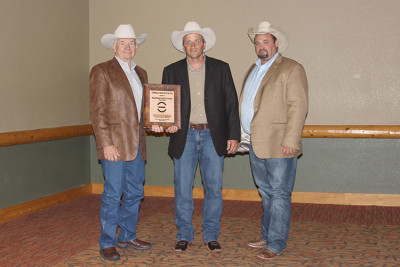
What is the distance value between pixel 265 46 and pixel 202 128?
2.74 feet

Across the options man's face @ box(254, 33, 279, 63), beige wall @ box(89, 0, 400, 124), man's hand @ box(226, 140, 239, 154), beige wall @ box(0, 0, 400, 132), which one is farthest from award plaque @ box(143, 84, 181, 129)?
beige wall @ box(89, 0, 400, 124)

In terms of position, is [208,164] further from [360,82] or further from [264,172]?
[360,82]

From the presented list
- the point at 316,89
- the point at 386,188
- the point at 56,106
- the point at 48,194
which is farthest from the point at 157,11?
the point at 386,188

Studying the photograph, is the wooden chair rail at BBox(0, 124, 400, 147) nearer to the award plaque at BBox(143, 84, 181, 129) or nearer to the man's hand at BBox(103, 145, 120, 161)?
the man's hand at BBox(103, 145, 120, 161)

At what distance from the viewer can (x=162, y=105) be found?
151 inches

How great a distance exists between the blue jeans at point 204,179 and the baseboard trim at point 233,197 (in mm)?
2041

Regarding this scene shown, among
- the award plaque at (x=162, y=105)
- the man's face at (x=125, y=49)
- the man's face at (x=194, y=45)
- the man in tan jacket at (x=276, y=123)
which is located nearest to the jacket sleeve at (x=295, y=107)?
the man in tan jacket at (x=276, y=123)

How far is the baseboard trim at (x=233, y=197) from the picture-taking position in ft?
17.6

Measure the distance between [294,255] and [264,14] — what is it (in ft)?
10.4

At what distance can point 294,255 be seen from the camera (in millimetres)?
3898

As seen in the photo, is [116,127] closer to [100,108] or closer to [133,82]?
[100,108]

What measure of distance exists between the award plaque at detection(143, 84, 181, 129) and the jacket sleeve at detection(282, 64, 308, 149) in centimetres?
85

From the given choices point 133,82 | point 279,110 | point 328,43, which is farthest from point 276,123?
point 328,43

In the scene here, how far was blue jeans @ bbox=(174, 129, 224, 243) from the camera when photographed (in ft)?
13.1
